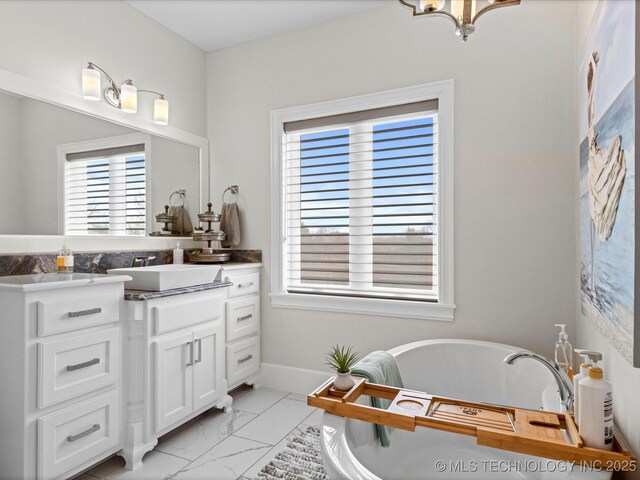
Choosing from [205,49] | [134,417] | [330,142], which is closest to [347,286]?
[330,142]

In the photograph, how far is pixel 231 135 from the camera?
10.9 ft

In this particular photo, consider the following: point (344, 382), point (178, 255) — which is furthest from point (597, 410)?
point (178, 255)

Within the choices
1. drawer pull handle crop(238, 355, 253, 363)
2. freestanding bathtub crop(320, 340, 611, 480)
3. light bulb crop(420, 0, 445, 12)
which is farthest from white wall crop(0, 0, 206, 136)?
freestanding bathtub crop(320, 340, 611, 480)

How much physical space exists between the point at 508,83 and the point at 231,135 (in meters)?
2.13

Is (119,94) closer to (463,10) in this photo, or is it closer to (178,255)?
(178,255)

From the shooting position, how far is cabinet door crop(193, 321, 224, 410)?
2.39m

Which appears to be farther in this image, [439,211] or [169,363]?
[439,211]

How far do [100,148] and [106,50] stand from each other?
67 centimetres

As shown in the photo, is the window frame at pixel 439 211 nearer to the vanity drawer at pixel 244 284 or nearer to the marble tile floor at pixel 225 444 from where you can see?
the vanity drawer at pixel 244 284

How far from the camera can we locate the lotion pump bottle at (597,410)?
3.52 feet

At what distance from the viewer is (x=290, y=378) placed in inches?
120

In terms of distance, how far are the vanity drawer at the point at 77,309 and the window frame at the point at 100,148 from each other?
67 centimetres

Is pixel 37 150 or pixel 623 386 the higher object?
pixel 37 150

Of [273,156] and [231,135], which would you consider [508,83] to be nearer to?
[273,156]
